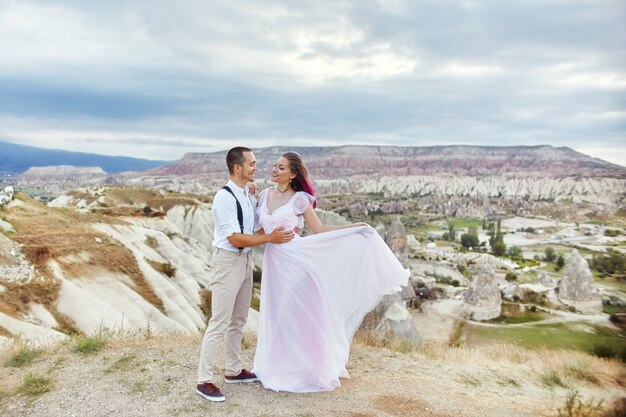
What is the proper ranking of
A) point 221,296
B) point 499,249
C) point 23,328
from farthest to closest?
point 499,249
point 23,328
point 221,296

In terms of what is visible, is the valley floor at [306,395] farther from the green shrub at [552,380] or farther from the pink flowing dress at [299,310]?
the pink flowing dress at [299,310]

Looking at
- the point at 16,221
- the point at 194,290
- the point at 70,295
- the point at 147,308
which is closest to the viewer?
the point at 70,295

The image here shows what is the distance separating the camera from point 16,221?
2412 cm

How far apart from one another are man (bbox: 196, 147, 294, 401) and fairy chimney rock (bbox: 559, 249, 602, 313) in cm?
3536

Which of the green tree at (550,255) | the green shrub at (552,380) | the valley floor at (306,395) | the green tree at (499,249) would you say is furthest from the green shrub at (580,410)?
the green tree at (499,249)

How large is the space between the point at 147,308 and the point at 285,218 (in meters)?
18.6

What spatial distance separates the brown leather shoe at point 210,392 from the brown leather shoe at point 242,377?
1.56 ft

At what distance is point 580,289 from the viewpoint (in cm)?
3656

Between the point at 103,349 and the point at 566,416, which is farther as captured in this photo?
the point at 103,349

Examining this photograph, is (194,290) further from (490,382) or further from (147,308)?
(490,382)

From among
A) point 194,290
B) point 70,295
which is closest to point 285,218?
point 70,295

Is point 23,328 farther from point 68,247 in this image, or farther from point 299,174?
point 299,174

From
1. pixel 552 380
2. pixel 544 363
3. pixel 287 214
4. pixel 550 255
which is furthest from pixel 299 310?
pixel 550 255

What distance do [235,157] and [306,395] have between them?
2.80 m
